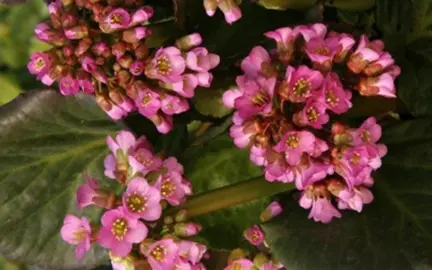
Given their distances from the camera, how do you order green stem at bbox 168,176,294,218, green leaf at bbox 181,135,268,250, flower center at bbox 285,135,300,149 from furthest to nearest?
green leaf at bbox 181,135,268,250 → green stem at bbox 168,176,294,218 → flower center at bbox 285,135,300,149

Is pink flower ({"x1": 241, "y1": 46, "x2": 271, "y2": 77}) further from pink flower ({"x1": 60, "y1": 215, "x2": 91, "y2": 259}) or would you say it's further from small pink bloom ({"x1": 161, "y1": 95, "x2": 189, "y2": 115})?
pink flower ({"x1": 60, "y1": 215, "x2": 91, "y2": 259})

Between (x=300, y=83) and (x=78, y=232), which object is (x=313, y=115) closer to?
(x=300, y=83)

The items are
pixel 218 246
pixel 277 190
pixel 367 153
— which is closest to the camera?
pixel 367 153

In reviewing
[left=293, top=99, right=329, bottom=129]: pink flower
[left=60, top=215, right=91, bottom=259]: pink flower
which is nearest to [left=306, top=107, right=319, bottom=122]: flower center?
[left=293, top=99, right=329, bottom=129]: pink flower

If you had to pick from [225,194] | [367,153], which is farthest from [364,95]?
[225,194]

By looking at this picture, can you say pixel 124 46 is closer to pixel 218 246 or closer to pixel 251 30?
pixel 251 30
